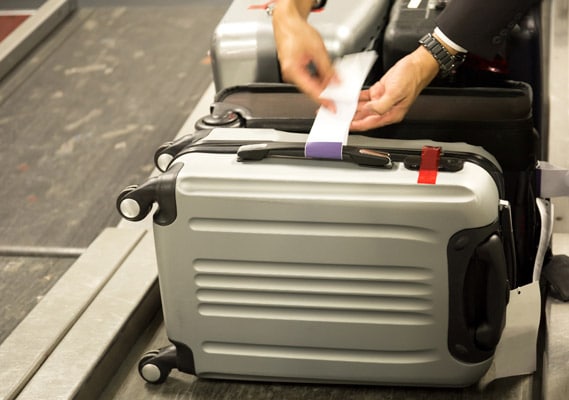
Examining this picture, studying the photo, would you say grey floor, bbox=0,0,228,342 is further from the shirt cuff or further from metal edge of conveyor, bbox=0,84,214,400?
the shirt cuff

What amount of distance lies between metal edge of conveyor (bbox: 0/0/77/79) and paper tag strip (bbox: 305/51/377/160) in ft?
6.74

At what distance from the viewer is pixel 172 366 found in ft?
5.03

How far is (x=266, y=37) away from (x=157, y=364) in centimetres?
72

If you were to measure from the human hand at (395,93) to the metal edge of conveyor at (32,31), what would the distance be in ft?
6.93

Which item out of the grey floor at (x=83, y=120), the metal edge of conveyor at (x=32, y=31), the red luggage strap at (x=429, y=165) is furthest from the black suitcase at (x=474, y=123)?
the metal edge of conveyor at (x=32, y=31)

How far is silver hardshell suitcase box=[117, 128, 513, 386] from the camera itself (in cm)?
132

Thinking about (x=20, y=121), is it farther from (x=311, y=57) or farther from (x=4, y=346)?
(x=311, y=57)

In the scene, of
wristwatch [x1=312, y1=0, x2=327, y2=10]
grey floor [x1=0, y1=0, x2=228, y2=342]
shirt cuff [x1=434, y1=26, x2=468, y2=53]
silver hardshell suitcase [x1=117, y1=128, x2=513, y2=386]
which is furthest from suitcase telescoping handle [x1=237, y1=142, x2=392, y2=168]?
grey floor [x1=0, y1=0, x2=228, y2=342]

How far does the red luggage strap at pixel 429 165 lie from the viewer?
130 centimetres

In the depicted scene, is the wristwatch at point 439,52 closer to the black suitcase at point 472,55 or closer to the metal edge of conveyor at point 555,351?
the black suitcase at point 472,55

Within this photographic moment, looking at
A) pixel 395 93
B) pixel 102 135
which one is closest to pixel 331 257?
pixel 395 93

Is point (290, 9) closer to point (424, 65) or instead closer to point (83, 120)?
point (424, 65)

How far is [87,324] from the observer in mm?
1671

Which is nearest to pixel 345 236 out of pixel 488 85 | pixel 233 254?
pixel 233 254
